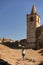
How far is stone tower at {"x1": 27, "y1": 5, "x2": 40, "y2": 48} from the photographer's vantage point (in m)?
49.9

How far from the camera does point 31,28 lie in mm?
51375

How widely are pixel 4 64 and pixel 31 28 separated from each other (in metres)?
32.2

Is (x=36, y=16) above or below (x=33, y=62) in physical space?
above

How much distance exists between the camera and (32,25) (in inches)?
2034

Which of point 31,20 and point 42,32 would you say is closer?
point 42,32

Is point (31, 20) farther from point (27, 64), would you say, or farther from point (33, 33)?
point (27, 64)

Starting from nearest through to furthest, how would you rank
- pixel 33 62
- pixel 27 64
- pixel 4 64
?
pixel 4 64 < pixel 27 64 < pixel 33 62

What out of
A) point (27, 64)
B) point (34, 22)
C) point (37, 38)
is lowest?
point (27, 64)

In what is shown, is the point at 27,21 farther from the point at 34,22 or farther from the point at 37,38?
the point at 37,38

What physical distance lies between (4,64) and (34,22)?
109 ft

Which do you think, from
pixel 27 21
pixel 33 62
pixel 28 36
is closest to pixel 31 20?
pixel 27 21

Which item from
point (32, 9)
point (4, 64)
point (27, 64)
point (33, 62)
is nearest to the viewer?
point (4, 64)

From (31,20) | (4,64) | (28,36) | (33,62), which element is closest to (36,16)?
(31,20)

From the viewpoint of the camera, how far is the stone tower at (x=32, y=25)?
164ft
